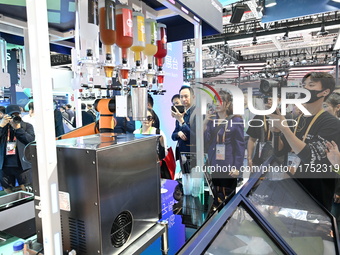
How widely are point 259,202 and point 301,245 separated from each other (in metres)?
0.48

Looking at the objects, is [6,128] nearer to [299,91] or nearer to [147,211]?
[147,211]

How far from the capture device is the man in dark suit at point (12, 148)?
346 centimetres

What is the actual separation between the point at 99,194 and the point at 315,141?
241 cm

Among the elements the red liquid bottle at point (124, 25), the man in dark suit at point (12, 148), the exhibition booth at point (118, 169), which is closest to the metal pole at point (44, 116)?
the exhibition booth at point (118, 169)

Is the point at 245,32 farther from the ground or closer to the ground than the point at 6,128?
farther from the ground

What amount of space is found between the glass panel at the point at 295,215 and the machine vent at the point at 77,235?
3.63 feet

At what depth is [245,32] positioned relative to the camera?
9.34 m

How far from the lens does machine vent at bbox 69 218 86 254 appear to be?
75cm

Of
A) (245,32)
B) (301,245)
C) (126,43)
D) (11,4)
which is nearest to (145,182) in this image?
(126,43)

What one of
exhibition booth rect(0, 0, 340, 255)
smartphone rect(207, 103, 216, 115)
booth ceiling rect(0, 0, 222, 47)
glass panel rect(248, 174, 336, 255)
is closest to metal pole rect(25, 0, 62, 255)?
exhibition booth rect(0, 0, 340, 255)

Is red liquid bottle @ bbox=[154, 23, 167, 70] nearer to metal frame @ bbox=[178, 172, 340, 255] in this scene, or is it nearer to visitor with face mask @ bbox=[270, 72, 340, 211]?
metal frame @ bbox=[178, 172, 340, 255]

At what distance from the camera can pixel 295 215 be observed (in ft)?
6.61

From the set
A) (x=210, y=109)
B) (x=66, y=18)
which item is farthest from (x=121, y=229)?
(x=210, y=109)

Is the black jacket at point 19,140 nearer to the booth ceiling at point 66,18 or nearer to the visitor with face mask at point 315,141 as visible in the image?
the booth ceiling at point 66,18
